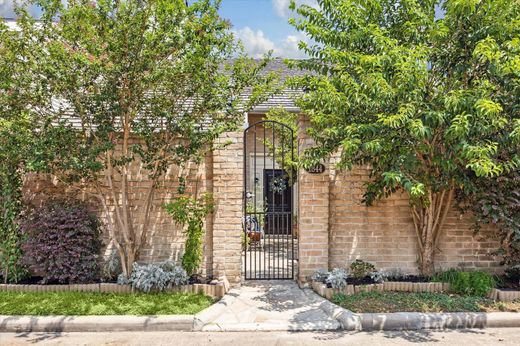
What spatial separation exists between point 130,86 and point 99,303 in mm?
3257

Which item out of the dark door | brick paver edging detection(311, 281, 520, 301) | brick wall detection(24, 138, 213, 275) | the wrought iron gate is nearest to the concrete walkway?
brick paver edging detection(311, 281, 520, 301)

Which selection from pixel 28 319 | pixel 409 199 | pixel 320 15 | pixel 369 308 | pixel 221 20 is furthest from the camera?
pixel 409 199

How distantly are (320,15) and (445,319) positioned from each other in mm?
5013

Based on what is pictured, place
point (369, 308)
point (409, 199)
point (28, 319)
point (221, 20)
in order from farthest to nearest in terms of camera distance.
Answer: point (409, 199) → point (221, 20) → point (369, 308) → point (28, 319)

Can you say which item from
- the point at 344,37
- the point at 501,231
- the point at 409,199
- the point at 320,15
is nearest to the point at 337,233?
the point at 409,199

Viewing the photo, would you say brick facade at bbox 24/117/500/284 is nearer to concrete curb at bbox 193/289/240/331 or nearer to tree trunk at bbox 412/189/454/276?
tree trunk at bbox 412/189/454/276

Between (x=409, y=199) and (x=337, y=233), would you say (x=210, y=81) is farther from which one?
(x=409, y=199)

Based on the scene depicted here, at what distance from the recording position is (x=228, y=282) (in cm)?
673

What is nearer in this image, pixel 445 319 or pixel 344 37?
pixel 445 319

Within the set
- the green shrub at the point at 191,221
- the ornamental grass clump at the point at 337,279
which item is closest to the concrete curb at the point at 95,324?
the green shrub at the point at 191,221

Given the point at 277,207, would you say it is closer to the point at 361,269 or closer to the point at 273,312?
the point at 361,269

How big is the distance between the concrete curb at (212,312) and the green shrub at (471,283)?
356cm

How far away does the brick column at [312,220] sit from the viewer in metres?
6.80

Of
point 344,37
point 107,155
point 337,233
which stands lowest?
point 337,233
